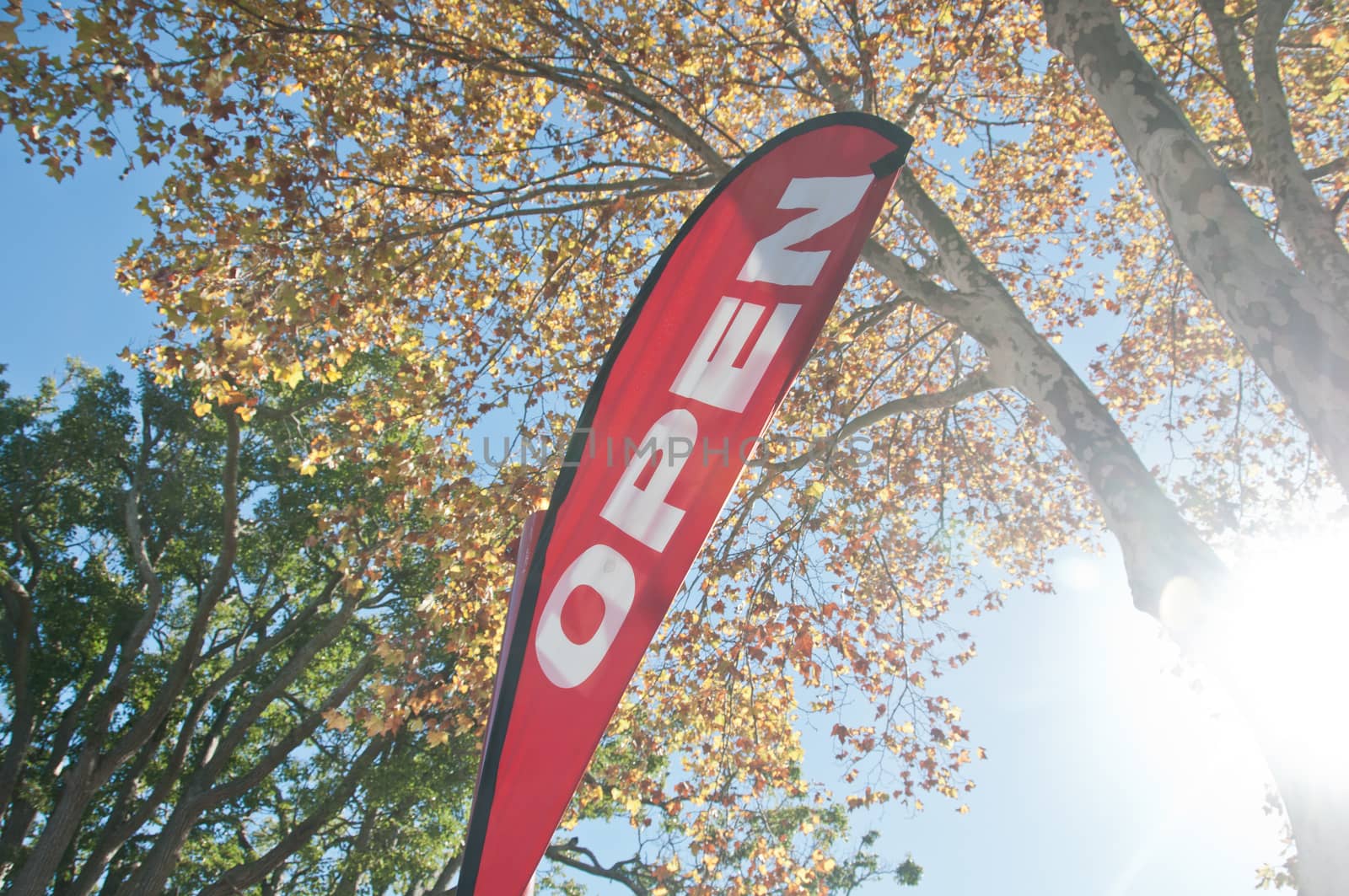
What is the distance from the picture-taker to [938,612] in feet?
35.9

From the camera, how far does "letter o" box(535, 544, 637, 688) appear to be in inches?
98.3

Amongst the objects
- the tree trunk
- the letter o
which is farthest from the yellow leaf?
the tree trunk

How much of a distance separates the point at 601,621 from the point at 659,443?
0.69m

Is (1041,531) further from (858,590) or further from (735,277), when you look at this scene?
(735,277)

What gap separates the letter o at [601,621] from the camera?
2.50 m

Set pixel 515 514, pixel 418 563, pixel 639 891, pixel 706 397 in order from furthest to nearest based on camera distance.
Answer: pixel 418 563, pixel 639 891, pixel 515 514, pixel 706 397

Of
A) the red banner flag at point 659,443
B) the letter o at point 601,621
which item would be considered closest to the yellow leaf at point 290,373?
the red banner flag at point 659,443

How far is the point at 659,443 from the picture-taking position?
2785 millimetres

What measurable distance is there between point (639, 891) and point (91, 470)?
13.3 metres

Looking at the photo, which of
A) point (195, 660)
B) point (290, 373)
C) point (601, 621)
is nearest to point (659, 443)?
point (601, 621)

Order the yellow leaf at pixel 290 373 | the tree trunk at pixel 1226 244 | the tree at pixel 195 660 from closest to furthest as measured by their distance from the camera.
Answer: the tree trunk at pixel 1226 244 < the yellow leaf at pixel 290 373 < the tree at pixel 195 660

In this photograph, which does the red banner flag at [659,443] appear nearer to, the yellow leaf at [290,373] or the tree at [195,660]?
the yellow leaf at [290,373]

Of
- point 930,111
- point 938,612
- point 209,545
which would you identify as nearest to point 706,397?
point 930,111

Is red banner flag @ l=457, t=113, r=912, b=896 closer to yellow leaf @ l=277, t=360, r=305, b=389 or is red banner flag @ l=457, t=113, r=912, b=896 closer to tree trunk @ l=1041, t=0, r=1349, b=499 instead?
tree trunk @ l=1041, t=0, r=1349, b=499
